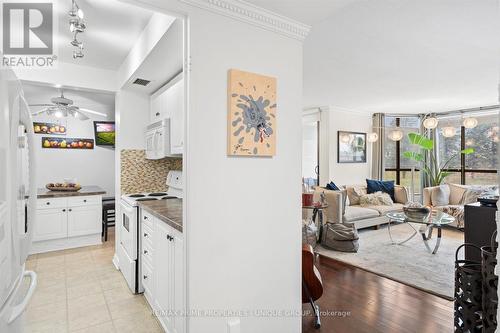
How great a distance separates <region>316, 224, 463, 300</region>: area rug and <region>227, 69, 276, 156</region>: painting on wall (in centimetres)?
249

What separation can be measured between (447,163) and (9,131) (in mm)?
8140

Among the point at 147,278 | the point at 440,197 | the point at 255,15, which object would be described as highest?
the point at 255,15

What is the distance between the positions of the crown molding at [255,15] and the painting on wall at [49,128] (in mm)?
4933

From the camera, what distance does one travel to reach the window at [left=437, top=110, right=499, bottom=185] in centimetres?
609

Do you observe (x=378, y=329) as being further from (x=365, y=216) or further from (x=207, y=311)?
(x=365, y=216)

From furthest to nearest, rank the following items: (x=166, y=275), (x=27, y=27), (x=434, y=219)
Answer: (x=434, y=219)
(x=27, y=27)
(x=166, y=275)

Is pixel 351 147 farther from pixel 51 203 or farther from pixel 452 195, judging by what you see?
pixel 51 203

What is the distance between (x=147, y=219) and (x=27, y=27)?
2.01m

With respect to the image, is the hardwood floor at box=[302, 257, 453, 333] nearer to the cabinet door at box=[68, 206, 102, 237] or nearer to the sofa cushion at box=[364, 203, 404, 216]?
the sofa cushion at box=[364, 203, 404, 216]

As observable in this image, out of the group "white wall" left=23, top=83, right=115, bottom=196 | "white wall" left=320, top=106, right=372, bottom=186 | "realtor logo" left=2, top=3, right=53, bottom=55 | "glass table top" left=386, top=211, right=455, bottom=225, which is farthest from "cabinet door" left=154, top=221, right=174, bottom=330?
"white wall" left=320, top=106, right=372, bottom=186

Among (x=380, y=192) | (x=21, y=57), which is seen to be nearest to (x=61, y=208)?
(x=21, y=57)

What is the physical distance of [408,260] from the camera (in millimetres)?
3736

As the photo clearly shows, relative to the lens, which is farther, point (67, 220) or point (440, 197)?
point (440, 197)

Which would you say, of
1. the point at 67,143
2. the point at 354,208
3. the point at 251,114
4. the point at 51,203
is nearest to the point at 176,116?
the point at 251,114
